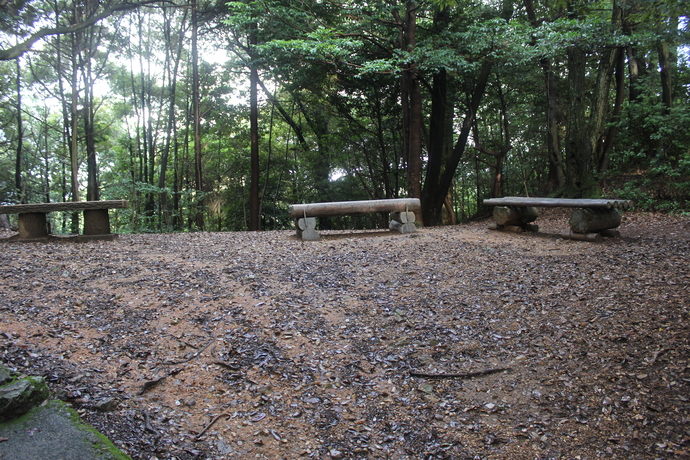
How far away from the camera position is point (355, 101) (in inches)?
546

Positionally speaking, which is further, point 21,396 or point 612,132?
point 612,132

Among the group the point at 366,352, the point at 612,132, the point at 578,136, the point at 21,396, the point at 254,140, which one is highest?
the point at 254,140

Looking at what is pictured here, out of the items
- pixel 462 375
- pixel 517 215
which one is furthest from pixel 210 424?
pixel 517 215

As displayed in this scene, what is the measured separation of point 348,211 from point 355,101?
7.01 m

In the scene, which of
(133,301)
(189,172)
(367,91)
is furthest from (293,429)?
(189,172)

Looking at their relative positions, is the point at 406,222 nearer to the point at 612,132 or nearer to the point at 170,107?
the point at 612,132

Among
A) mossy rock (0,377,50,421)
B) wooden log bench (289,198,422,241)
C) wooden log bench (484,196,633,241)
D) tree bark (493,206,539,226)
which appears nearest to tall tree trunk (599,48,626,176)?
tree bark (493,206,539,226)

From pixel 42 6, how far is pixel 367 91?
31.1 ft

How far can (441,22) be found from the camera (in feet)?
37.1

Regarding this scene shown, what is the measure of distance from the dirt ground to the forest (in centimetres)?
314

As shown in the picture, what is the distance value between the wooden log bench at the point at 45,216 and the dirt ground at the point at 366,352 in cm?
128

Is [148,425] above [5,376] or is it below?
below

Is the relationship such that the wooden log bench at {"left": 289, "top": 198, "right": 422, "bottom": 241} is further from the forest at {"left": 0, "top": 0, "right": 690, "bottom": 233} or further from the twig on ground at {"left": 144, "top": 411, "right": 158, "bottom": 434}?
the twig on ground at {"left": 144, "top": 411, "right": 158, "bottom": 434}

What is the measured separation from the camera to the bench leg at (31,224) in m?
6.84
